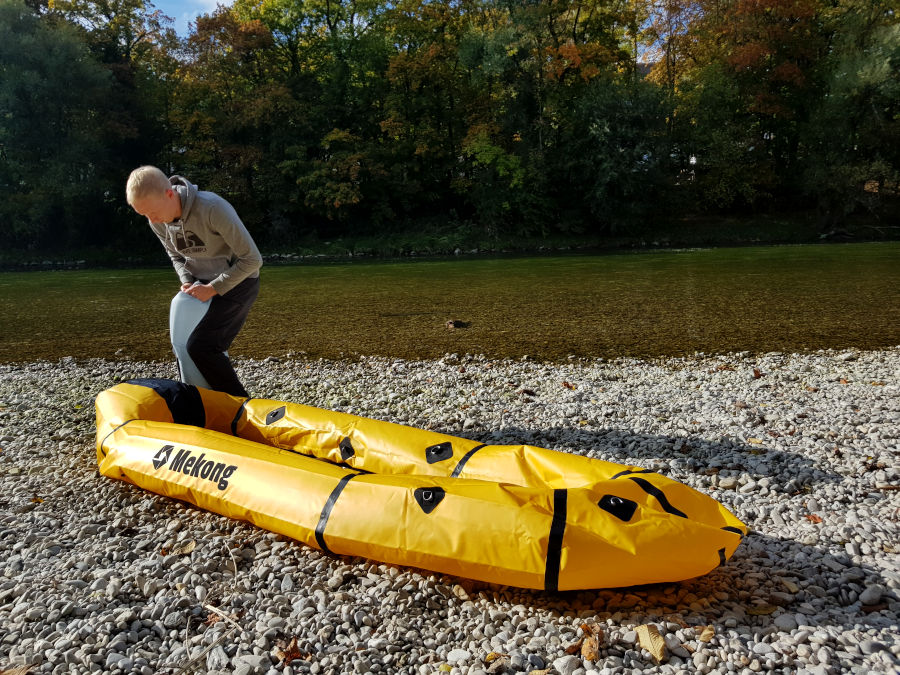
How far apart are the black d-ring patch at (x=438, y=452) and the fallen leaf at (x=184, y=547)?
152 centimetres

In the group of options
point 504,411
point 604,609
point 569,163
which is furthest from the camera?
point 569,163

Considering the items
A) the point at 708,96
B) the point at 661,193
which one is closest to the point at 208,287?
the point at 661,193

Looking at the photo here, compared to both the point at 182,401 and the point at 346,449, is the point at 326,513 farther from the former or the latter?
the point at 182,401

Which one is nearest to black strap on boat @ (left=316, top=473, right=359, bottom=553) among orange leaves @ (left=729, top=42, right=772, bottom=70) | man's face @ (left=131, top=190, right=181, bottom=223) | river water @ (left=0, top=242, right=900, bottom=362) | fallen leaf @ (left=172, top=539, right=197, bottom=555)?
fallen leaf @ (left=172, top=539, right=197, bottom=555)

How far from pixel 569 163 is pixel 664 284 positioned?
1857 centimetres

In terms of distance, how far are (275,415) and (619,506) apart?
2.90 meters

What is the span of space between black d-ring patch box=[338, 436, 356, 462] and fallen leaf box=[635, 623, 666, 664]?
7.62 feet

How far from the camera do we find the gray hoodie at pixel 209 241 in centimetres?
469

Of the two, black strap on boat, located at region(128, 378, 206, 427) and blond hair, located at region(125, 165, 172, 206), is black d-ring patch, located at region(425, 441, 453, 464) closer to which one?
black strap on boat, located at region(128, 378, 206, 427)

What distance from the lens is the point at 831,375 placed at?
6.74 m

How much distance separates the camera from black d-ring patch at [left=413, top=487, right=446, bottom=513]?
10.6 feet

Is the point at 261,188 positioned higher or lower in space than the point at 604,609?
higher

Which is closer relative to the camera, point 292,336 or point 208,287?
point 208,287

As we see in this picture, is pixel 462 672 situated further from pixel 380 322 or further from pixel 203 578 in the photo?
pixel 380 322
